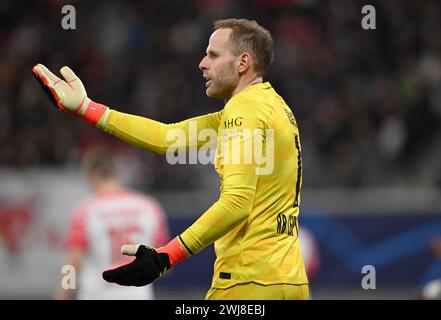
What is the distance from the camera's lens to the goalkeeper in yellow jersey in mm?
4680

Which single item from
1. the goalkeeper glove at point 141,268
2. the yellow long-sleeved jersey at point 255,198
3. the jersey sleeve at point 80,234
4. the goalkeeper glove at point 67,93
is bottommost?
the goalkeeper glove at point 141,268

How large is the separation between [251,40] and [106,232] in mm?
2649

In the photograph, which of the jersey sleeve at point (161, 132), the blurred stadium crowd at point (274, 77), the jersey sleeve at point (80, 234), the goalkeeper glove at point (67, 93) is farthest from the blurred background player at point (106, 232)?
the blurred stadium crowd at point (274, 77)

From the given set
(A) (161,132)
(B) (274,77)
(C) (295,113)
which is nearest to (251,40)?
(A) (161,132)

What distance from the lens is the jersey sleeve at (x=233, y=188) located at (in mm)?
4676

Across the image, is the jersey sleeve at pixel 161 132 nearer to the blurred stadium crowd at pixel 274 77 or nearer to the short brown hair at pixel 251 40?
the short brown hair at pixel 251 40

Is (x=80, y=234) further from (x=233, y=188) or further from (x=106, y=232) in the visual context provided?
(x=233, y=188)

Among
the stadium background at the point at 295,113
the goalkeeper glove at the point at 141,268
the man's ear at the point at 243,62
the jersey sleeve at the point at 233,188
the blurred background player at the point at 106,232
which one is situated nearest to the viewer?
the goalkeeper glove at the point at 141,268

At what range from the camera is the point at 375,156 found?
13984 mm

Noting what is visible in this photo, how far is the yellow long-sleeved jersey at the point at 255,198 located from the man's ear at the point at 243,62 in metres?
0.12

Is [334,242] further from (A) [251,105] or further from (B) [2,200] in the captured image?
(A) [251,105]

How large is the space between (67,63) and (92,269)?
Result: 28.9 feet
